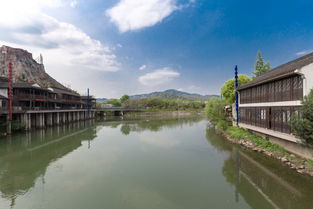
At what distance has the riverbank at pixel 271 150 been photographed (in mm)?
9922

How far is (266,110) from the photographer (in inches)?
587

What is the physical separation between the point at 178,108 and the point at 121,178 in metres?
87.9

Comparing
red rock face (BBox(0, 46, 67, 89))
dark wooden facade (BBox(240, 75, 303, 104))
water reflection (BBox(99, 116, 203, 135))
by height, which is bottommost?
water reflection (BBox(99, 116, 203, 135))

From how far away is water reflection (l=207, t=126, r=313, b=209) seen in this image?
24.3ft

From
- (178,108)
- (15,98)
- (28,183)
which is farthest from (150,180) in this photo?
(178,108)

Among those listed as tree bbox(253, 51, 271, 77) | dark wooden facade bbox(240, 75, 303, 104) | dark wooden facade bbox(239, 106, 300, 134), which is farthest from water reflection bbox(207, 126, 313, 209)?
tree bbox(253, 51, 271, 77)

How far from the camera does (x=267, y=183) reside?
9094mm

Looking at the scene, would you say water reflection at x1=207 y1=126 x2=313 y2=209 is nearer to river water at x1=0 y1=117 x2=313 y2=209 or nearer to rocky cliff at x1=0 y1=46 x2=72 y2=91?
river water at x1=0 y1=117 x2=313 y2=209

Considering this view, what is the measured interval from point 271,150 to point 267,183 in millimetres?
5407

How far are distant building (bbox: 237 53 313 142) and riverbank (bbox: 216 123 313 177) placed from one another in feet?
3.43

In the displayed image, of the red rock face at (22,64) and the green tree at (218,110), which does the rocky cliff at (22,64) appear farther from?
the green tree at (218,110)

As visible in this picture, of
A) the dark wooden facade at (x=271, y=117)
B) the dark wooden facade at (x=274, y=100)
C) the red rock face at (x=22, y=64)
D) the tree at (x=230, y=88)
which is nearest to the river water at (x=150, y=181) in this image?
the dark wooden facade at (x=271, y=117)

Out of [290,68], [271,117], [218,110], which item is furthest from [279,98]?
[218,110]

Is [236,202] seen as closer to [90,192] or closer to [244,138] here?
[90,192]
